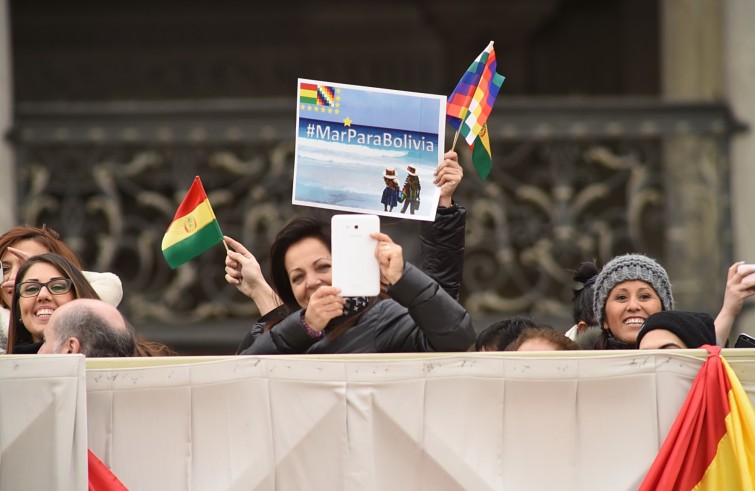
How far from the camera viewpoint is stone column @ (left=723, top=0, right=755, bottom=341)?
11.3 m

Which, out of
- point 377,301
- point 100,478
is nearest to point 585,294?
point 377,301

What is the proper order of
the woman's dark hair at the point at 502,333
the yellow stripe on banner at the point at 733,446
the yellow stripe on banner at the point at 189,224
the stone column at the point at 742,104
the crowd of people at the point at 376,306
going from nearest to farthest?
the yellow stripe on banner at the point at 733,446
the crowd of people at the point at 376,306
the yellow stripe on banner at the point at 189,224
the woman's dark hair at the point at 502,333
the stone column at the point at 742,104

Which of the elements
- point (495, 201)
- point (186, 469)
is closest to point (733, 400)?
point (186, 469)

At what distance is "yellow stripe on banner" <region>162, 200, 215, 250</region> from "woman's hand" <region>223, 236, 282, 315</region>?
268mm

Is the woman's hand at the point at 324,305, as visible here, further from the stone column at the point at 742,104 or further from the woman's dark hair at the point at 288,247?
the stone column at the point at 742,104

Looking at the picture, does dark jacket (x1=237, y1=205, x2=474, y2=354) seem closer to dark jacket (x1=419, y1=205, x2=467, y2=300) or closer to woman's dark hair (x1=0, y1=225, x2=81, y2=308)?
dark jacket (x1=419, y1=205, x2=467, y2=300)

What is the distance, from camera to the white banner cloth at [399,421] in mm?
5305

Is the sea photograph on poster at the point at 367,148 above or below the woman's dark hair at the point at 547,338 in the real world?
above

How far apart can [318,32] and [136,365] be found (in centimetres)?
859

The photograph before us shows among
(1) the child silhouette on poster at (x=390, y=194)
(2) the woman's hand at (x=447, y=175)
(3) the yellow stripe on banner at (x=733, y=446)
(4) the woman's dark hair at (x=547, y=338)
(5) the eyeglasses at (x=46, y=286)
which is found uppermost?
(2) the woman's hand at (x=447, y=175)

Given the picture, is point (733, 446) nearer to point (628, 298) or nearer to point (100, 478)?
point (628, 298)

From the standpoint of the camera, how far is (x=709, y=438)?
5.19m

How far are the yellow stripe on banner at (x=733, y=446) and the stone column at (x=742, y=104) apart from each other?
20.4ft

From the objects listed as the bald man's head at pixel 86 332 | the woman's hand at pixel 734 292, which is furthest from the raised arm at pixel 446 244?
the bald man's head at pixel 86 332
